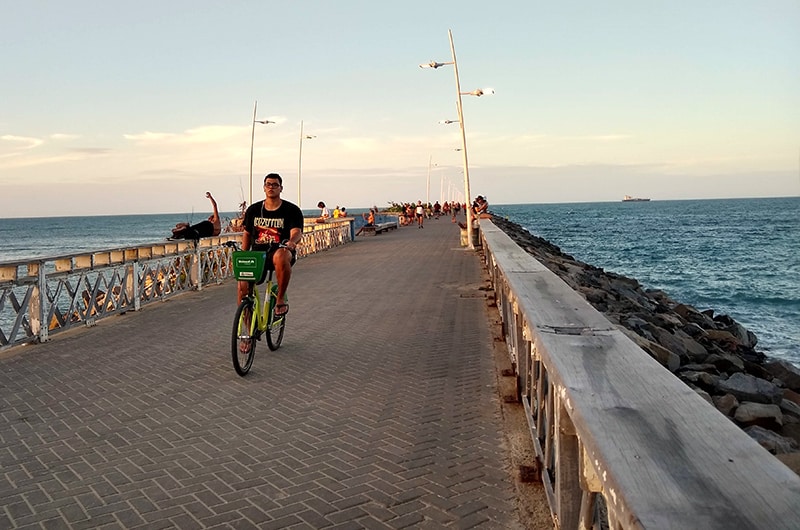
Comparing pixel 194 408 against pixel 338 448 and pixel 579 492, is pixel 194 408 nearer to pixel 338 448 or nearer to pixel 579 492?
pixel 338 448

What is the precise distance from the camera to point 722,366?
11.2m

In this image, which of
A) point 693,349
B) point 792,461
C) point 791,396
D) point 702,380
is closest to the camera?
point 792,461

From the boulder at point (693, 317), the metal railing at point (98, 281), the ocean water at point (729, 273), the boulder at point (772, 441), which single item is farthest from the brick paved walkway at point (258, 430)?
the ocean water at point (729, 273)

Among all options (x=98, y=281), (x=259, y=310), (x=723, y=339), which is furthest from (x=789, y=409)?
(x=98, y=281)

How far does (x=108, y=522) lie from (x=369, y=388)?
3138 mm

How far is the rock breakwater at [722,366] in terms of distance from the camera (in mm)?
7410

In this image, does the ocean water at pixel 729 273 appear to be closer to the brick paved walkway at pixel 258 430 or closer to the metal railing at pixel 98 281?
the brick paved walkway at pixel 258 430

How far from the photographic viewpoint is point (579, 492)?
302 centimetres

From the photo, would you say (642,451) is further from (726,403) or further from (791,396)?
(791,396)

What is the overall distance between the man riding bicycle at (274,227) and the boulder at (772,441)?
16.5 feet

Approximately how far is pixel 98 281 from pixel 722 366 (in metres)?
10.0

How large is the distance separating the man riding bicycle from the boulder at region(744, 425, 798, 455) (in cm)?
503

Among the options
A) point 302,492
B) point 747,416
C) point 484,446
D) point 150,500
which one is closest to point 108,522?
point 150,500

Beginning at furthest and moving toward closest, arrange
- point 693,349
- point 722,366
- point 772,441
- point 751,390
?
1. point 693,349
2. point 722,366
3. point 751,390
4. point 772,441
